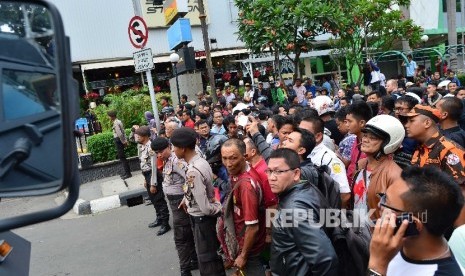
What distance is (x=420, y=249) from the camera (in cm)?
152

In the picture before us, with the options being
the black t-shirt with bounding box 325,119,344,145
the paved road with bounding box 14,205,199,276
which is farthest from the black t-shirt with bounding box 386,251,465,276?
the black t-shirt with bounding box 325,119,344,145

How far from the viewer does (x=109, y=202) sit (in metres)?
7.49

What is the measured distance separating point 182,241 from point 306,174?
2049 millimetres

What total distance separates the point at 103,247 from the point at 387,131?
171 inches

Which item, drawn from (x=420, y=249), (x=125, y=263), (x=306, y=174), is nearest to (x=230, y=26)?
(x=125, y=263)

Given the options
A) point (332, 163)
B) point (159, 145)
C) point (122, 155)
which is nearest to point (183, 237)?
point (159, 145)

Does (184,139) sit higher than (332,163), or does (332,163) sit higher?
(184,139)

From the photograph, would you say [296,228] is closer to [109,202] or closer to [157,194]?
[157,194]

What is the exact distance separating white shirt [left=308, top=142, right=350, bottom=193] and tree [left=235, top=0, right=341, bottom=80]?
5.18 meters

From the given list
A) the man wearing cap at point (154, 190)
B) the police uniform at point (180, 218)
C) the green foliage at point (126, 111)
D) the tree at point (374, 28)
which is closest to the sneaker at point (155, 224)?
the man wearing cap at point (154, 190)

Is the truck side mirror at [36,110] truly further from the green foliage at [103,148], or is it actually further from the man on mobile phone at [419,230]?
the green foliage at [103,148]

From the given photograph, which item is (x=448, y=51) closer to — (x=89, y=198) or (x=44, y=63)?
(x=89, y=198)

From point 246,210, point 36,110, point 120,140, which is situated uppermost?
point 36,110

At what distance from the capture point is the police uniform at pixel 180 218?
4277 millimetres
